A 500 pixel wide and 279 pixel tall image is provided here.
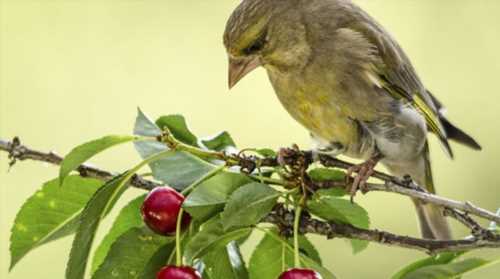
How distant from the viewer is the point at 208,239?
2.25 metres

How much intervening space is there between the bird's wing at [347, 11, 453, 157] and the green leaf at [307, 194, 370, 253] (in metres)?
1.17

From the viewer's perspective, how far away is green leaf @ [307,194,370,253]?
243 cm

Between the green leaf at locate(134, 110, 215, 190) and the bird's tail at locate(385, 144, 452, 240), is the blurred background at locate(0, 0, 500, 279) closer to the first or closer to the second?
the bird's tail at locate(385, 144, 452, 240)

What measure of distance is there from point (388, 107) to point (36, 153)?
56.1 inches

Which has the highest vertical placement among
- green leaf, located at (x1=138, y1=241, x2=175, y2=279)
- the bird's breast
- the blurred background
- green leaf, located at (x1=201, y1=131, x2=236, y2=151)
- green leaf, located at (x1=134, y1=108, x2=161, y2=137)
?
green leaf, located at (x1=134, y1=108, x2=161, y2=137)

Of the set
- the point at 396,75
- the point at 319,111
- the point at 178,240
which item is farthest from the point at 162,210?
the point at 396,75

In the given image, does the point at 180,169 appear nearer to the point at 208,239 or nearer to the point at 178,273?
the point at 208,239

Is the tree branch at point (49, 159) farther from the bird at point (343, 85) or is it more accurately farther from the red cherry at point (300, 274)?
the bird at point (343, 85)

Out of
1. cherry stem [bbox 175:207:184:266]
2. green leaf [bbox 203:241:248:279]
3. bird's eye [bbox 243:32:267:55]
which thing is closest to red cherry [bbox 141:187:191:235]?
cherry stem [bbox 175:207:184:266]

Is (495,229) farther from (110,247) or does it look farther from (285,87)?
(285,87)

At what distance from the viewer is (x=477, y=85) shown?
732 cm

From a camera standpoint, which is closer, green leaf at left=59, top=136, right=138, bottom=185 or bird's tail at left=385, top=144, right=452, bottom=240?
green leaf at left=59, top=136, right=138, bottom=185

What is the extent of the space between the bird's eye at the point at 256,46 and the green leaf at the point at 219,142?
62 centimetres

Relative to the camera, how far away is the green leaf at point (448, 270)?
7.63 ft
